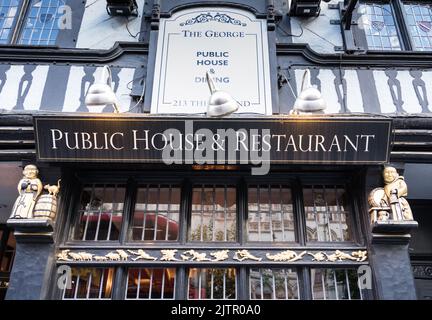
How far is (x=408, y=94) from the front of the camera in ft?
20.0

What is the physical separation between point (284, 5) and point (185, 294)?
201 inches

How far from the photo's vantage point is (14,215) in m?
5.08

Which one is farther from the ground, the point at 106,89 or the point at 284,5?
the point at 284,5

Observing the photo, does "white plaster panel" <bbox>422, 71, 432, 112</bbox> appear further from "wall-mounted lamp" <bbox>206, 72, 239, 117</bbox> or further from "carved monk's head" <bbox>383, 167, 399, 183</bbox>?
"wall-mounted lamp" <bbox>206, 72, 239, 117</bbox>

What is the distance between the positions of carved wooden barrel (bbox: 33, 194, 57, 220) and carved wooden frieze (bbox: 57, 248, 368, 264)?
0.55 metres

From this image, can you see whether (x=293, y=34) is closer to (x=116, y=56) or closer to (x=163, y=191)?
(x=116, y=56)

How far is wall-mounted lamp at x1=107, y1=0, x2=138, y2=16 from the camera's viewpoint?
688cm

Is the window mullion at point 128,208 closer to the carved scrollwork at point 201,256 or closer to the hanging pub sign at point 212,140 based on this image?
the carved scrollwork at point 201,256

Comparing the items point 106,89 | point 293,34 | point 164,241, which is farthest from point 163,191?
point 293,34

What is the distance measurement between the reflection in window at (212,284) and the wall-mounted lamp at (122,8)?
4.45m

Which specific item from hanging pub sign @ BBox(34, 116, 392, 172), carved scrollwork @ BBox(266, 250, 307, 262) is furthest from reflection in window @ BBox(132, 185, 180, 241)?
carved scrollwork @ BBox(266, 250, 307, 262)

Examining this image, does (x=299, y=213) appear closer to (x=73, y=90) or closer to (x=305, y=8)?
(x=305, y=8)

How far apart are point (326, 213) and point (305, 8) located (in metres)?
3.50

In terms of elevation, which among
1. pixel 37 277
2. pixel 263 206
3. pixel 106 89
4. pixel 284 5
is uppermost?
pixel 284 5
